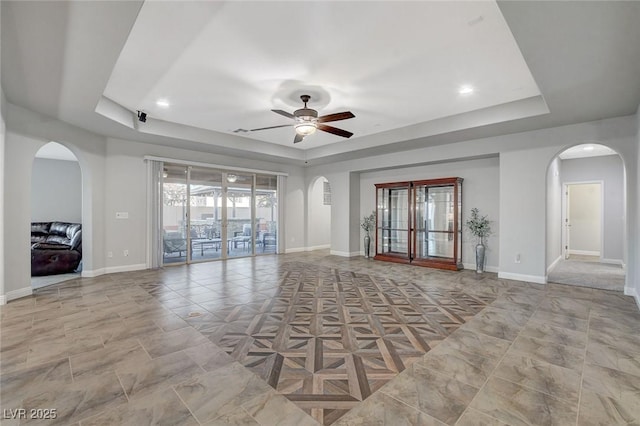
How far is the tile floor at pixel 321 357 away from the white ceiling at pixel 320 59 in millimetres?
3117

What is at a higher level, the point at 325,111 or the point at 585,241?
the point at 325,111

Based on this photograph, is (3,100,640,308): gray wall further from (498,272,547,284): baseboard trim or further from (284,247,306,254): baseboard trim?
(284,247,306,254): baseboard trim

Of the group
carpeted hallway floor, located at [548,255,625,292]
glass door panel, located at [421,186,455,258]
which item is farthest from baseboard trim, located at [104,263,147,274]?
carpeted hallway floor, located at [548,255,625,292]

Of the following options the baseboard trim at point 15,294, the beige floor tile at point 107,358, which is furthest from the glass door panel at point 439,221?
the baseboard trim at point 15,294

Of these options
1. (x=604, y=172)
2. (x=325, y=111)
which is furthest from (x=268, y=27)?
(x=604, y=172)

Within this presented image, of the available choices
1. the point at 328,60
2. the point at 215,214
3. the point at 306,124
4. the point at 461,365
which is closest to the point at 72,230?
the point at 215,214

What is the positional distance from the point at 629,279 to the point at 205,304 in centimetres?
665

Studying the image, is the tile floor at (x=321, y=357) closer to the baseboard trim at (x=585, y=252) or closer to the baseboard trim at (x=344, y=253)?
the baseboard trim at (x=344, y=253)

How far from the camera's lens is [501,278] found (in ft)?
18.8

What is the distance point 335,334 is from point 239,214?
5.93 meters

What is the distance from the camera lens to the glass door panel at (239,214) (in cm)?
807

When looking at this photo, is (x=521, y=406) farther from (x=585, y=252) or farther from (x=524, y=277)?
(x=585, y=252)

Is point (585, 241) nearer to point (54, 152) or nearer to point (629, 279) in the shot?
point (629, 279)

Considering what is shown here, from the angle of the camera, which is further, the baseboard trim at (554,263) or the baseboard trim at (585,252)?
the baseboard trim at (585,252)
